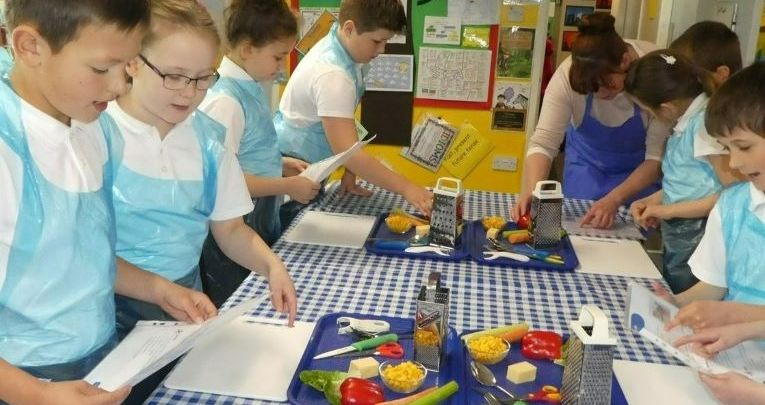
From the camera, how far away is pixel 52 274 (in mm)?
982

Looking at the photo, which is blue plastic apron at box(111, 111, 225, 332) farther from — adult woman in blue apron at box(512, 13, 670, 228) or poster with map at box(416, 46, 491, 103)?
poster with map at box(416, 46, 491, 103)

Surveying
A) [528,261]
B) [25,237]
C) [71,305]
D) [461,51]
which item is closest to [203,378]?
[71,305]

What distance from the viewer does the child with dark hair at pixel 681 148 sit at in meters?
1.74

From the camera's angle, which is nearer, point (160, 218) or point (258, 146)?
point (160, 218)

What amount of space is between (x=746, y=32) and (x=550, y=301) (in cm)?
205

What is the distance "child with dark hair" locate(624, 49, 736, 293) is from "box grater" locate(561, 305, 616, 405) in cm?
86

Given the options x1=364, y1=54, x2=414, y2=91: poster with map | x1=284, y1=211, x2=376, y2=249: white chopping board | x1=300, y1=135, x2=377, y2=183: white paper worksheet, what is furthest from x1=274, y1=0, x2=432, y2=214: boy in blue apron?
x1=364, y1=54, x2=414, y2=91: poster with map

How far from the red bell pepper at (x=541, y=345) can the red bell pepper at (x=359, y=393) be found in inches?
11.7

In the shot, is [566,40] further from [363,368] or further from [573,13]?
[363,368]

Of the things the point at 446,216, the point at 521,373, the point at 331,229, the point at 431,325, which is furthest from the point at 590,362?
the point at 331,229

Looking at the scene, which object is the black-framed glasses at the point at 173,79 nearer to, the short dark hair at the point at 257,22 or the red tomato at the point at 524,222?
the short dark hair at the point at 257,22

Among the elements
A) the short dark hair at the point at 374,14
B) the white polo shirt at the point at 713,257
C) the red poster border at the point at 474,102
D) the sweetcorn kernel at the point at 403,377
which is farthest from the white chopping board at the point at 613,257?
the red poster border at the point at 474,102

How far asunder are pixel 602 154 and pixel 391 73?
4.07ft

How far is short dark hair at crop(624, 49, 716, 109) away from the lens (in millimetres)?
1745
